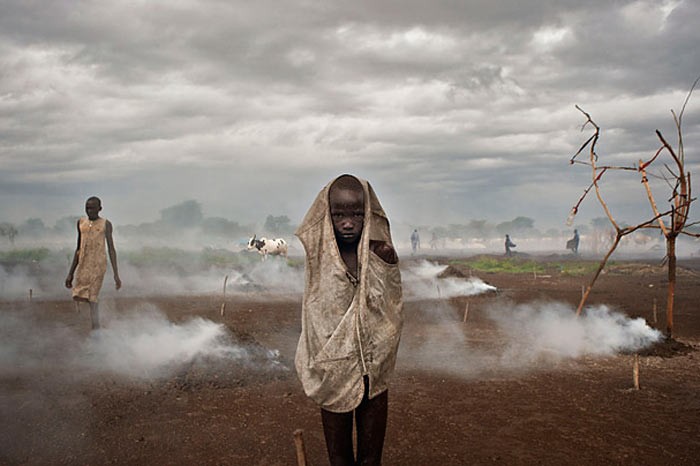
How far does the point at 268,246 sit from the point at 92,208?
16317 mm

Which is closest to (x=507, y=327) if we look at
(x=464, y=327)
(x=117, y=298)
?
(x=464, y=327)

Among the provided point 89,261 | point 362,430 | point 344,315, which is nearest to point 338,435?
point 362,430

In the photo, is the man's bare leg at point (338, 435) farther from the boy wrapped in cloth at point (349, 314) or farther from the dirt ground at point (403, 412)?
the dirt ground at point (403, 412)

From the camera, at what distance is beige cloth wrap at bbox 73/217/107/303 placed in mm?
8703

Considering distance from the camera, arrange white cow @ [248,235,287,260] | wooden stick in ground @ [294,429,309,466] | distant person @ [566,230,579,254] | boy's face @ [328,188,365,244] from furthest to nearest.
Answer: distant person @ [566,230,579,254] → white cow @ [248,235,287,260] → boy's face @ [328,188,365,244] → wooden stick in ground @ [294,429,309,466]

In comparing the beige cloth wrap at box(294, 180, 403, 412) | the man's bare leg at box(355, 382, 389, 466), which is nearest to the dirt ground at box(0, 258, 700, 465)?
the man's bare leg at box(355, 382, 389, 466)

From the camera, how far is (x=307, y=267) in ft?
10.9

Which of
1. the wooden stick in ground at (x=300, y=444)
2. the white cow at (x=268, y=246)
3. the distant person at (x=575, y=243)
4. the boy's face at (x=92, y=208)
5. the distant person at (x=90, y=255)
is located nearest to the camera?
the wooden stick in ground at (x=300, y=444)

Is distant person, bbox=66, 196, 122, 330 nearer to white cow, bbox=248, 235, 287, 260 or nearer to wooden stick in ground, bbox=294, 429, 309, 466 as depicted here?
wooden stick in ground, bbox=294, 429, 309, 466

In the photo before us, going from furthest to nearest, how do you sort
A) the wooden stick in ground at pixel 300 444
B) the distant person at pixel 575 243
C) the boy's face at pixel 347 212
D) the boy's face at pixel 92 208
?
the distant person at pixel 575 243 → the boy's face at pixel 92 208 → the boy's face at pixel 347 212 → the wooden stick in ground at pixel 300 444

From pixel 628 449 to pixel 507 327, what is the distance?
22.0 ft

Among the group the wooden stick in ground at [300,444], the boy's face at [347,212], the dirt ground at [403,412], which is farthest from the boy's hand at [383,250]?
the dirt ground at [403,412]

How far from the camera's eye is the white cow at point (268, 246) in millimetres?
24672

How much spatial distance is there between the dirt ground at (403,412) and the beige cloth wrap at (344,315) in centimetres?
187
